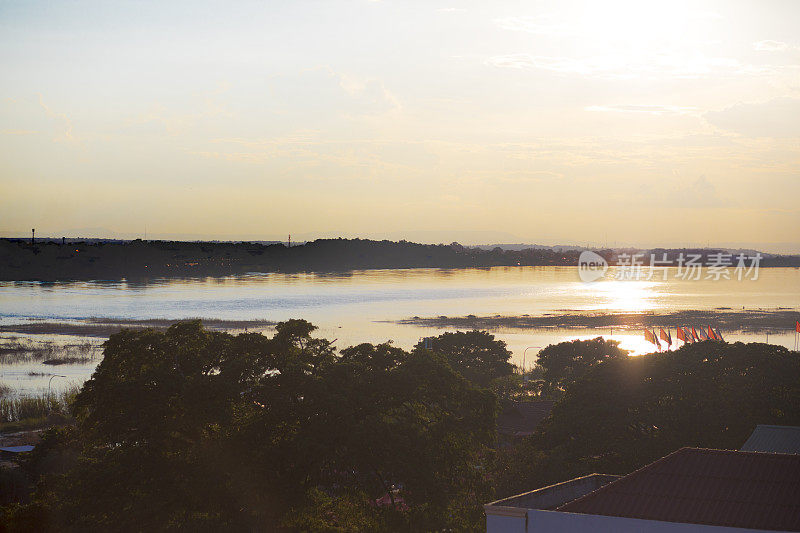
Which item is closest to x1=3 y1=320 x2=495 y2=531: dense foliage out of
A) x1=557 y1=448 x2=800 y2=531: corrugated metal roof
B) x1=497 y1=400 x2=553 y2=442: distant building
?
x1=557 y1=448 x2=800 y2=531: corrugated metal roof

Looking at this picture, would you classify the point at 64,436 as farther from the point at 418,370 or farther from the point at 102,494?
the point at 418,370

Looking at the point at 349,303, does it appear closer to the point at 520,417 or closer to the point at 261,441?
the point at 520,417

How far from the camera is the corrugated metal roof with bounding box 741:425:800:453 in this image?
84.5ft

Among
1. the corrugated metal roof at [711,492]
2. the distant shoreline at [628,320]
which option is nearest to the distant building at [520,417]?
the corrugated metal roof at [711,492]

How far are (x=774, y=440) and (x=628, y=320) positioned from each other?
336 feet

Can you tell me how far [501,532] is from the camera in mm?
20578

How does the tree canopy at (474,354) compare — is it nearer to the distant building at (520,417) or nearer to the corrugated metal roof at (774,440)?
the distant building at (520,417)

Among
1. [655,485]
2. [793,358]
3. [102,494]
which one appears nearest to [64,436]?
[102,494]

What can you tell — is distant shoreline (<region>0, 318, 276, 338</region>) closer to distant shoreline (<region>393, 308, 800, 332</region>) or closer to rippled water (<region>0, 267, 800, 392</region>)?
rippled water (<region>0, 267, 800, 392</region>)

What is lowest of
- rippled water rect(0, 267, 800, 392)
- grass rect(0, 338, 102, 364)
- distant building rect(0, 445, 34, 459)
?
distant building rect(0, 445, 34, 459)

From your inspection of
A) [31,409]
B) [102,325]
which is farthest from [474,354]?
[102,325]

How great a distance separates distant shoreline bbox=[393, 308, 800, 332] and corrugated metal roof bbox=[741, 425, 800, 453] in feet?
277

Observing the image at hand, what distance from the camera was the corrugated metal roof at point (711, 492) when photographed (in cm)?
1873

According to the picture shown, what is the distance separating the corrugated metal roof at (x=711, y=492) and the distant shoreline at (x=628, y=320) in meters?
90.9
